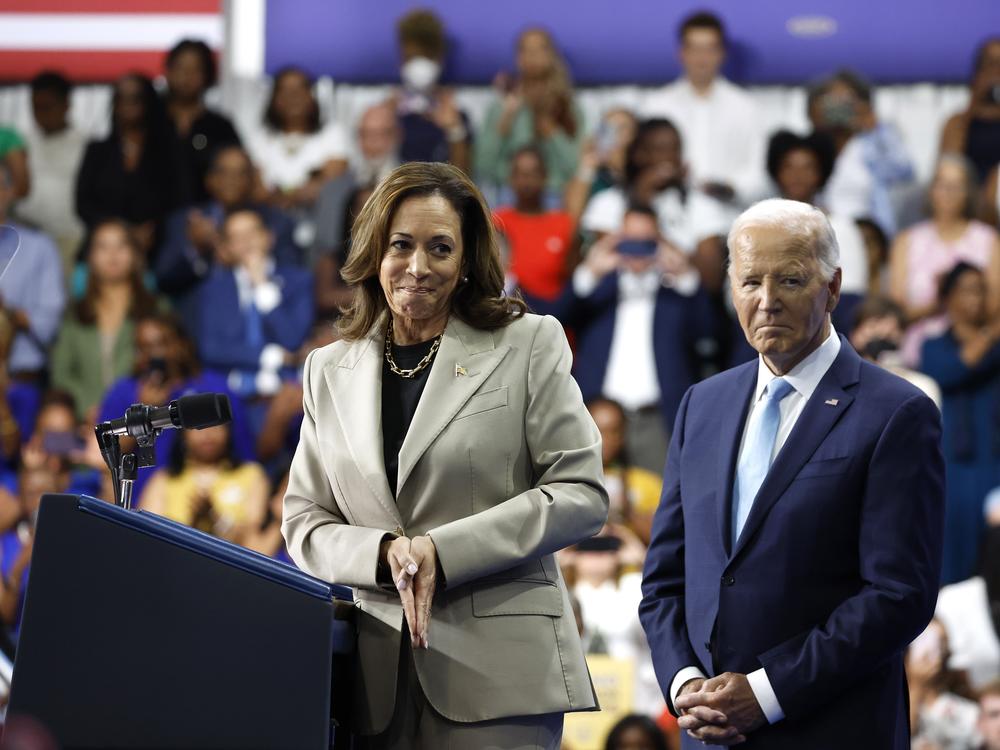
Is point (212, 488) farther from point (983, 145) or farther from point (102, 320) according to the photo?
point (983, 145)

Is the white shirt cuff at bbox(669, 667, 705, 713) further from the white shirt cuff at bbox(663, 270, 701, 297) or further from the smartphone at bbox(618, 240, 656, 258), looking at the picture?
the smartphone at bbox(618, 240, 656, 258)

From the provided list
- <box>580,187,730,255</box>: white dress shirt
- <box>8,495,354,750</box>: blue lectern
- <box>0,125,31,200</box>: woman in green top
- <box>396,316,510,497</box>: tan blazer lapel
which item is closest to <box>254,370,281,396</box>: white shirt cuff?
<box>580,187,730,255</box>: white dress shirt

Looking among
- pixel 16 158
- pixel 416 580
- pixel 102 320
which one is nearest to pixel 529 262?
pixel 102 320

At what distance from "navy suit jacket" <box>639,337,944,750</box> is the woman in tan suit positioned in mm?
245

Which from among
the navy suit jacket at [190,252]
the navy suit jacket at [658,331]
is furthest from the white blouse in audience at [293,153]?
the navy suit jacket at [658,331]

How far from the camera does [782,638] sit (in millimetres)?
2338

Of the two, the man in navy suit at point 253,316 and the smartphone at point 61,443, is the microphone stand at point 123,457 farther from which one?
the smartphone at point 61,443

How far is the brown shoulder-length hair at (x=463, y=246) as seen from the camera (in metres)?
2.43

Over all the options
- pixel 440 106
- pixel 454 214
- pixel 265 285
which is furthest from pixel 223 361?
pixel 454 214

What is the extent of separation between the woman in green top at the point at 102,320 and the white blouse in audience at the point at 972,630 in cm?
415

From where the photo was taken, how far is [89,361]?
24.0ft

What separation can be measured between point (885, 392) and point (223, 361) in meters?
5.14

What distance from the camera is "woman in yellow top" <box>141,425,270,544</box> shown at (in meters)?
6.62

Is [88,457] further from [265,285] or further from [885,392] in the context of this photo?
[885,392]
